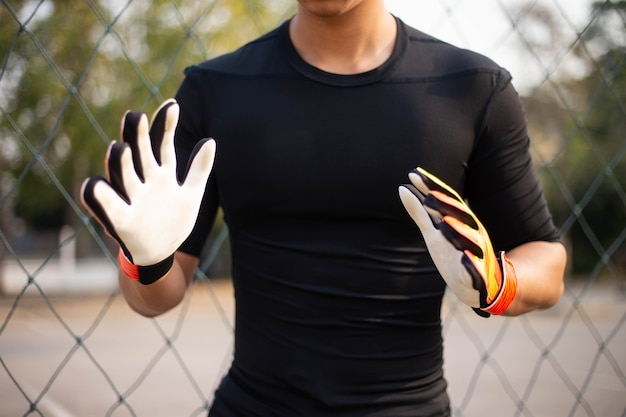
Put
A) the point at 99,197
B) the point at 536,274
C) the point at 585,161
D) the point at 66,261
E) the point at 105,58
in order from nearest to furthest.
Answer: the point at 99,197 < the point at 536,274 < the point at 105,58 < the point at 585,161 < the point at 66,261

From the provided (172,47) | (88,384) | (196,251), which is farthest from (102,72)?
(196,251)

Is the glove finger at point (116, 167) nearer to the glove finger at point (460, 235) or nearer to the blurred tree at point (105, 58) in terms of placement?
the glove finger at point (460, 235)

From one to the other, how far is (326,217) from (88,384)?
487 centimetres

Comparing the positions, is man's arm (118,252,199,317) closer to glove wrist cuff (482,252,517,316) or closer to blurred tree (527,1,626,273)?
glove wrist cuff (482,252,517,316)

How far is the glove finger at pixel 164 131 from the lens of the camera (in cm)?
73

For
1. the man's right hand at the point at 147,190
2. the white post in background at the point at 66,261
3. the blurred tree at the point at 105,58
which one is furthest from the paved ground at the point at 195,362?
the white post in background at the point at 66,261

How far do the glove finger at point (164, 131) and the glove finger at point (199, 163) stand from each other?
0.03m

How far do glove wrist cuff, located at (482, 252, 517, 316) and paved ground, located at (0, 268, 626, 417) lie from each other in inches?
81.8

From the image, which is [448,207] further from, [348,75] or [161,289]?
[161,289]

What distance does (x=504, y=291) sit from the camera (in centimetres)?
81

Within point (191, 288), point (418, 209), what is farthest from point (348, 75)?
point (191, 288)

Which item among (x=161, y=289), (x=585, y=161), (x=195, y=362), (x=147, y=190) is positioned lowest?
(x=195, y=362)

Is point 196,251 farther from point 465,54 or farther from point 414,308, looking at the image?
point 465,54

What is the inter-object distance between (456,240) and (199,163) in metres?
0.29
